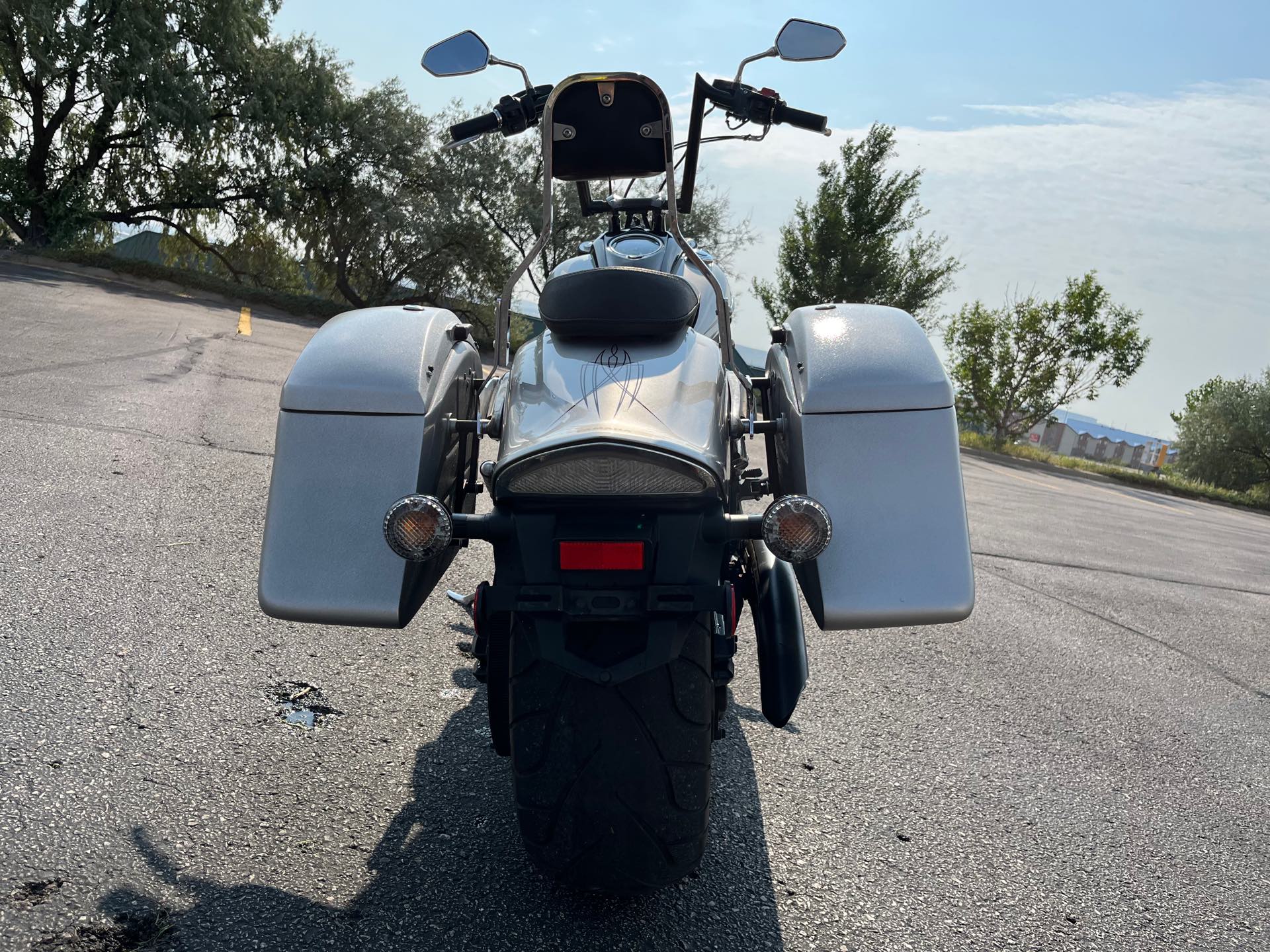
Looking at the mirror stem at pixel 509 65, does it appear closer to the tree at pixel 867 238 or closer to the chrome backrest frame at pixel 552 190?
the chrome backrest frame at pixel 552 190

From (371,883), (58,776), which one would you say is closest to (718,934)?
(371,883)

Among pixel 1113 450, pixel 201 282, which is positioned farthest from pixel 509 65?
pixel 1113 450

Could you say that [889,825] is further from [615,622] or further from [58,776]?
[58,776]

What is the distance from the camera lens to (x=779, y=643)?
222cm

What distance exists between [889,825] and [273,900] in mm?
1586

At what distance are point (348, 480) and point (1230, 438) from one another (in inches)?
1629

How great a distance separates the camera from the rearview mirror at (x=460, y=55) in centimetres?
333

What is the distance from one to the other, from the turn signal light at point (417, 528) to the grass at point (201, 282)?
1916 centimetres

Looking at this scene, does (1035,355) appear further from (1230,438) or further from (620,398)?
(620,398)

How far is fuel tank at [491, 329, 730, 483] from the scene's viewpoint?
72.7 inches

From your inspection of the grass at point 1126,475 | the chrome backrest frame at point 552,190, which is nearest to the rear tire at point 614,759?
the chrome backrest frame at point 552,190

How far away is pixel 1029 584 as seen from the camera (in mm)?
6176

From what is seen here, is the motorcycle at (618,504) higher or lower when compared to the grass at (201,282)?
lower

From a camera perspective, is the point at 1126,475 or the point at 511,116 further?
the point at 1126,475
